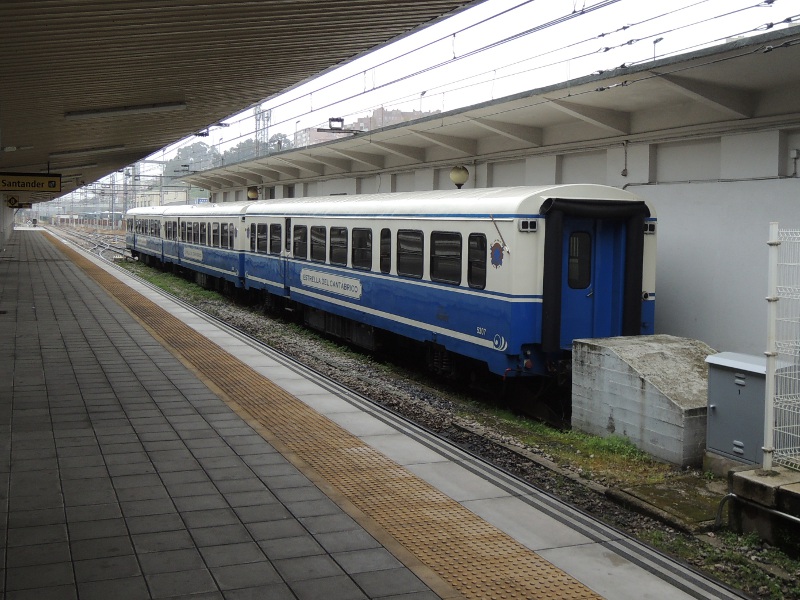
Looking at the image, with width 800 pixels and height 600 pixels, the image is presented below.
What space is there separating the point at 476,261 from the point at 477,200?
2.66 ft

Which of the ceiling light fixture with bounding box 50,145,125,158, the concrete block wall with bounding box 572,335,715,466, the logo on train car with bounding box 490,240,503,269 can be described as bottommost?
the concrete block wall with bounding box 572,335,715,466

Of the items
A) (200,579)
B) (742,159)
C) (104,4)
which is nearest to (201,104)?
(104,4)

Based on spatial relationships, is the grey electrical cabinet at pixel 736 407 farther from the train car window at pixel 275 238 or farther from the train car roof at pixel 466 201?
the train car window at pixel 275 238

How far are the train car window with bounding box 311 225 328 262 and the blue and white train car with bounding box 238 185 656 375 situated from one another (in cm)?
301

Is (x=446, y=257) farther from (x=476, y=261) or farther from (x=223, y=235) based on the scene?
(x=223, y=235)

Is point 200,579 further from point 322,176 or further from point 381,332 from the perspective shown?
point 322,176

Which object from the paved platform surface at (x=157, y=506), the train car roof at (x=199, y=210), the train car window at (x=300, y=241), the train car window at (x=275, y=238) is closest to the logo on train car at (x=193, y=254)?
the train car roof at (x=199, y=210)

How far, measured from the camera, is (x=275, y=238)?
19875 millimetres

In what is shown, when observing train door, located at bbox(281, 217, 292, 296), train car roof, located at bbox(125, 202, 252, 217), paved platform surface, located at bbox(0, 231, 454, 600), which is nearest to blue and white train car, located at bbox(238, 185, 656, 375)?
paved platform surface, located at bbox(0, 231, 454, 600)

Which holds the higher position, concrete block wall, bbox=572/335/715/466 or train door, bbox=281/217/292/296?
train door, bbox=281/217/292/296

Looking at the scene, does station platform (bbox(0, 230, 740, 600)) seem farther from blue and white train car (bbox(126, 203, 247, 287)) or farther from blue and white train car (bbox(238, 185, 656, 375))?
blue and white train car (bbox(126, 203, 247, 287))

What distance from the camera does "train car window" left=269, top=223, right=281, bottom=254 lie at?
19.6 m

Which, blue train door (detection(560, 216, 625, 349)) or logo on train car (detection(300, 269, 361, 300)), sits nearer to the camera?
blue train door (detection(560, 216, 625, 349))

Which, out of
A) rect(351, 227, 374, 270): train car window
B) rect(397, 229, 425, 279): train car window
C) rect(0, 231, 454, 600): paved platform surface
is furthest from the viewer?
rect(351, 227, 374, 270): train car window
